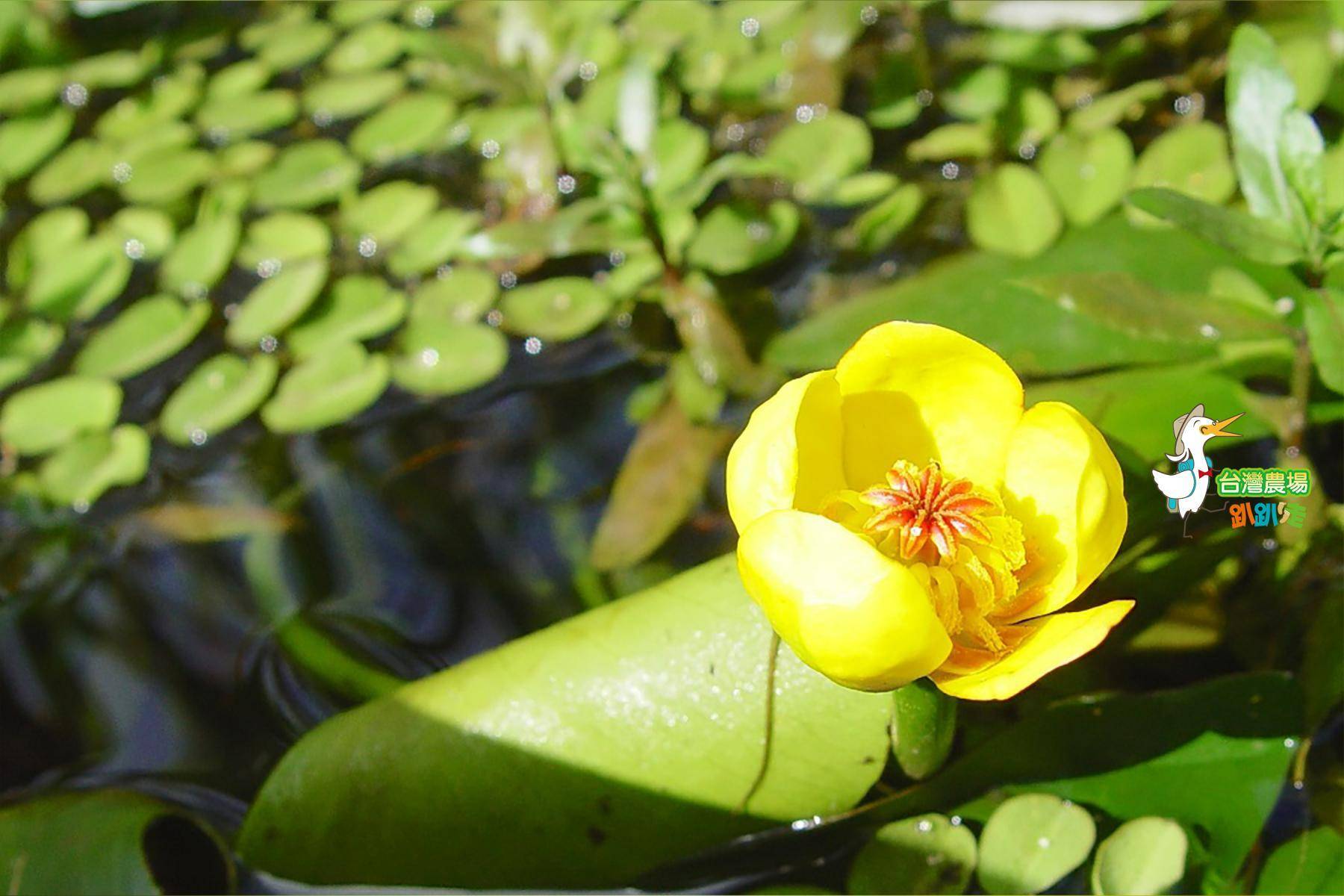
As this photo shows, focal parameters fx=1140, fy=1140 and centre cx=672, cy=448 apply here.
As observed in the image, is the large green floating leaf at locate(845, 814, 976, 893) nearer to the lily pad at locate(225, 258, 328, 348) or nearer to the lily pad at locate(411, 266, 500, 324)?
the lily pad at locate(411, 266, 500, 324)

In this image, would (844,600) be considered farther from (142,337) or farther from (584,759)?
(142,337)

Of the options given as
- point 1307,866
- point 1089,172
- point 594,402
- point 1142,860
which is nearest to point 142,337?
point 594,402

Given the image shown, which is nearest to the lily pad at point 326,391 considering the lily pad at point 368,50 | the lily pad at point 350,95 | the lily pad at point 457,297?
the lily pad at point 457,297

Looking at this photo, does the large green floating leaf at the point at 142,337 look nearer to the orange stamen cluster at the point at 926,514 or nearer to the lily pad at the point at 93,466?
the lily pad at the point at 93,466

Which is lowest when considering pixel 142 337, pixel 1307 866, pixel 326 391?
pixel 1307 866

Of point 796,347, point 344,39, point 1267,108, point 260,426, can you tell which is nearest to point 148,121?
point 344,39

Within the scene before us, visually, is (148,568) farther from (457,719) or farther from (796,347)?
(796,347)
